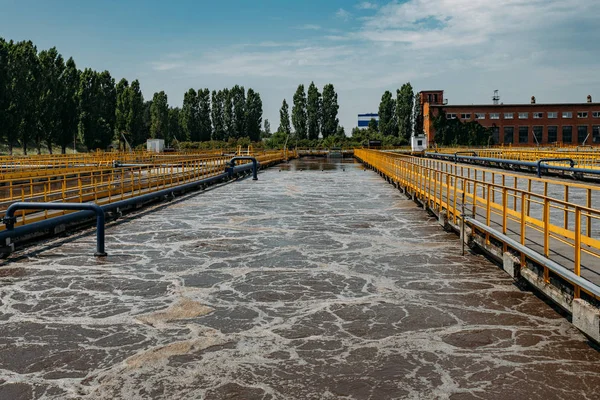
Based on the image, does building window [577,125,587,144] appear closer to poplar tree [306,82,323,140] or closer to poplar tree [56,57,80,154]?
poplar tree [306,82,323,140]

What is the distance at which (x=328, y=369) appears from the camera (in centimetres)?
619

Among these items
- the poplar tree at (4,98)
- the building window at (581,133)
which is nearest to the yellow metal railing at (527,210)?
the poplar tree at (4,98)

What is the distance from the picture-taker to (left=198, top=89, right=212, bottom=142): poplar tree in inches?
4424

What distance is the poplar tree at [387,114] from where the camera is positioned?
116 m

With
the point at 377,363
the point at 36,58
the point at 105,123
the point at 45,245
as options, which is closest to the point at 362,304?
the point at 377,363

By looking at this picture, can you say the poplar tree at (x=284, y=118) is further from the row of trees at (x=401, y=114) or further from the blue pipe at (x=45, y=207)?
the blue pipe at (x=45, y=207)

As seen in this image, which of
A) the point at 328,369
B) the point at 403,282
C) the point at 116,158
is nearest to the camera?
the point at 328,369

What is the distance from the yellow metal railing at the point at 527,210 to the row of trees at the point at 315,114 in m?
86.1

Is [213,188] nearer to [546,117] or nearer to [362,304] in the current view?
[362,304]

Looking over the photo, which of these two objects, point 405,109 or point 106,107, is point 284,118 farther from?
point 106,107

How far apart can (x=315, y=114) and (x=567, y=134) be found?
148 ft

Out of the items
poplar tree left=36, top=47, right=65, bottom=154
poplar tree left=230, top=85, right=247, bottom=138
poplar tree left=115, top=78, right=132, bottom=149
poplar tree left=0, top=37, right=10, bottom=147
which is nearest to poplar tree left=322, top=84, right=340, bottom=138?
poplar tree left=230, top=85, right=247, bottom=138

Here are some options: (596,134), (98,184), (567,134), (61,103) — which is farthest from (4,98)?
(596,134)

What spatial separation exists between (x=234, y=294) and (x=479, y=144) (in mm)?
97801
